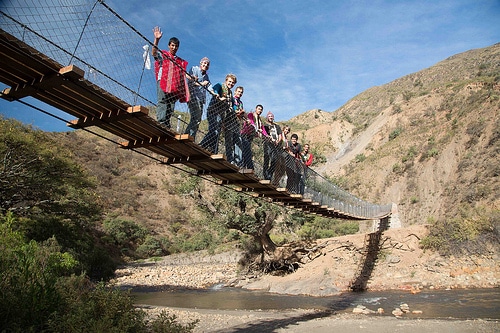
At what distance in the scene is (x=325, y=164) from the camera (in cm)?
3772

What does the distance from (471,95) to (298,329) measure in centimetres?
2485

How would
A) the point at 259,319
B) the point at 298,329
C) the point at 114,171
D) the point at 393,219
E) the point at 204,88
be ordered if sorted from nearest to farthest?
the point at 204,88, the point at 298,329, the point at 259,319, the point at 393,219, the point at 114,171

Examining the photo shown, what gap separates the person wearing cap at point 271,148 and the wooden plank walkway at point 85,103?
1.01 meters

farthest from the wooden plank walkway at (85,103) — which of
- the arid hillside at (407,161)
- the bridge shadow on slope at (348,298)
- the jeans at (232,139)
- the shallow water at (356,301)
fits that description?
the arid hillside at (407,161)

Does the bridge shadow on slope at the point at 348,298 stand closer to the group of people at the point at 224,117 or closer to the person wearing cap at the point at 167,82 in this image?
the group of people at the point at 224,117

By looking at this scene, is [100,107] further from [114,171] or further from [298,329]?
[114,171]

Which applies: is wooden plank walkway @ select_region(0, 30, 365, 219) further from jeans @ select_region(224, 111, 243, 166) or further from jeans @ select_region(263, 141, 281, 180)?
jeans @ select_region(263, 141, 281, 180)

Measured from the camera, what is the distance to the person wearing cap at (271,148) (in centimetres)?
581

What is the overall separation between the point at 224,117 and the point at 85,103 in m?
1.92

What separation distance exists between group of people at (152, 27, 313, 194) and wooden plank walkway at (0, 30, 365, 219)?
8.5 inches

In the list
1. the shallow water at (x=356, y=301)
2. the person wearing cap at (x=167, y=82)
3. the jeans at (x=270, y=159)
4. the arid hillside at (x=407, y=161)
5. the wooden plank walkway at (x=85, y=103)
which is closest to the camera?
the wooden plank walkway at (x=85, y=103)

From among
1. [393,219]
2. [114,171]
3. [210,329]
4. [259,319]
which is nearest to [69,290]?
[210,329]

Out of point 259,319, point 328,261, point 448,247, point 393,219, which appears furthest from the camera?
point 393,219

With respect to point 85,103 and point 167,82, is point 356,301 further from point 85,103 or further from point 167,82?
point 85,103
